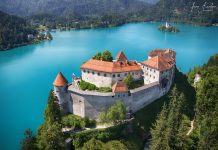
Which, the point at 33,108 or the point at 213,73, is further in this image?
the point at 33,108

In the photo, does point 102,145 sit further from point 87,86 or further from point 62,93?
point 62,93

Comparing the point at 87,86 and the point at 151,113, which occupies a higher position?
the point at 87,86

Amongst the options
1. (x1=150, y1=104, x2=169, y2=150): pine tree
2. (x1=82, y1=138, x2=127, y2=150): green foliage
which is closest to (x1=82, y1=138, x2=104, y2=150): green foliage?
(x1=82, y1=138, x2=127, y2=150): green foliage

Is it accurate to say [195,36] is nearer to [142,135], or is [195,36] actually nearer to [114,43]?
[114,43]

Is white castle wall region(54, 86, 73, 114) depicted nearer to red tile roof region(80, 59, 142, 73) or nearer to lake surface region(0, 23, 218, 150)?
red tile roof region(80, 59, 142, 73)

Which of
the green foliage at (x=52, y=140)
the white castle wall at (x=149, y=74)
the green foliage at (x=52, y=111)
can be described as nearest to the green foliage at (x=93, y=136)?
the green foliage at (x=52, y=140)

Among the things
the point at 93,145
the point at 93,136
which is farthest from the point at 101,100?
the point at 93,145

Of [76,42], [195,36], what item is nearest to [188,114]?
[76,42]
